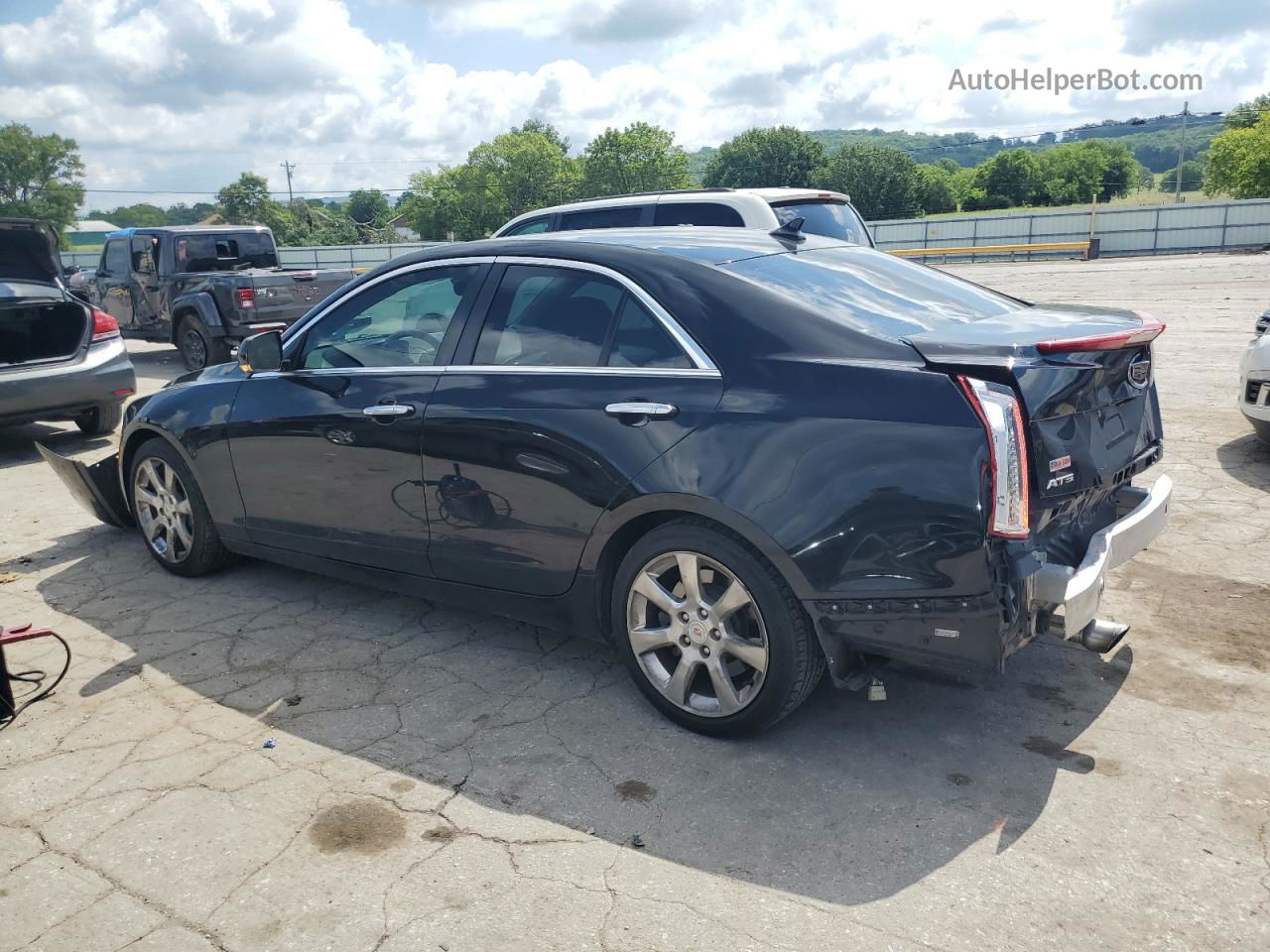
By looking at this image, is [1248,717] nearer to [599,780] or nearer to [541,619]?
[599,780]

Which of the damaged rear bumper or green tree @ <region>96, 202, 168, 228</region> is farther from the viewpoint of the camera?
green tree @ <region>96, 202, 168, 228</region>

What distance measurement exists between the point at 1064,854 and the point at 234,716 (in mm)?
2928

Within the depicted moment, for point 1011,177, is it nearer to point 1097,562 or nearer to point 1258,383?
point 1258,383

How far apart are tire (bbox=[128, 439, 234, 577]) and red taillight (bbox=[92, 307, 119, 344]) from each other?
424cm

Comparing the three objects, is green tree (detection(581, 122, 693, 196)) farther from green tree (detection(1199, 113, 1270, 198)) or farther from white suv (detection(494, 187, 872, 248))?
white suv (detection(494, 187, 872, 248))

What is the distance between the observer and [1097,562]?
3.29 m

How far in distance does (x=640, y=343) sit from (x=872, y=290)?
92 centimetres

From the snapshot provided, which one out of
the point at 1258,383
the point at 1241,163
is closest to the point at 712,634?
the point at 1258,383

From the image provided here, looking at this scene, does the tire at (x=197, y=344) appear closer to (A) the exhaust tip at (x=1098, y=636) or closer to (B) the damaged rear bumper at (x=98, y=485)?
(B) the damaged rear bumper at (x=98, y=485)

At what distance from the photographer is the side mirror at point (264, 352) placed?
4672mm

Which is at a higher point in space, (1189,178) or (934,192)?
(934,192)

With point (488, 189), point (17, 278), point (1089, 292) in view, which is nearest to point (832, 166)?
point (488, 189)

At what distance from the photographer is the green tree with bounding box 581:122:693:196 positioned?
104125mm

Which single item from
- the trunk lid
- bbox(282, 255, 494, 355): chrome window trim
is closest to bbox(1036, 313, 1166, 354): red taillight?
the trunk lid
